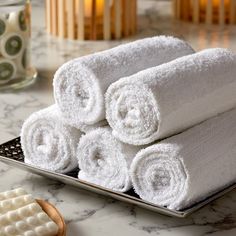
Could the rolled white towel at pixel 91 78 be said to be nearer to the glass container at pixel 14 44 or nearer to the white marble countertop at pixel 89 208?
the white marble countertop at pixel 89 208

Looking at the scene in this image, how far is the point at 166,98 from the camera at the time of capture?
3.34ft

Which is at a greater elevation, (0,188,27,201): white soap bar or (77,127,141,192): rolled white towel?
(77,127,141,192): rolled white towel

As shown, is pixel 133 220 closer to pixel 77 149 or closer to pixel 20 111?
pixel 77 149

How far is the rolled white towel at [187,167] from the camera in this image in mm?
1005

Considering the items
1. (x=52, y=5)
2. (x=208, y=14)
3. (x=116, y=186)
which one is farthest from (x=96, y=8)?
(x=116, y=186)

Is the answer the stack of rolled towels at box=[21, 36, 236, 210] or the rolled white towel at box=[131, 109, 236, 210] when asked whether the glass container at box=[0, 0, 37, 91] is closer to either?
the stack of rolled towels at box=[21, 36, 236, 210]

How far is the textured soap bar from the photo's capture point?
96cm

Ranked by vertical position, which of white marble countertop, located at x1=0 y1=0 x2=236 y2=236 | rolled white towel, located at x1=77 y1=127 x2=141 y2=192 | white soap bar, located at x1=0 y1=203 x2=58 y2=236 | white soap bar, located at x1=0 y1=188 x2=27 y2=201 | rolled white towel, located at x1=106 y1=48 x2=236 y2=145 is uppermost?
rolled white towel, located at x1=106 y1=48 x2=236 y2=145

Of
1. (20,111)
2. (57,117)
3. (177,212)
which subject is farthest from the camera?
(20,111)

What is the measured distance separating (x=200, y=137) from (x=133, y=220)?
13 centimetres

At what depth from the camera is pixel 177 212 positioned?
100cm

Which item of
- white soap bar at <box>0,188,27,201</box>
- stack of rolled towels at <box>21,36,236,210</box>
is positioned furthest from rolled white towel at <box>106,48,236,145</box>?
white soap bar at <box>0,188,27,201</box>

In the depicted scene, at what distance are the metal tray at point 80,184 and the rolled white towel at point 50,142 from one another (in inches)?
0.5

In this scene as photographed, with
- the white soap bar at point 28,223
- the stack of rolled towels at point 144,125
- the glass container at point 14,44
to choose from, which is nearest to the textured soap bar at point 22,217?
the white soap bar at point 28,223
